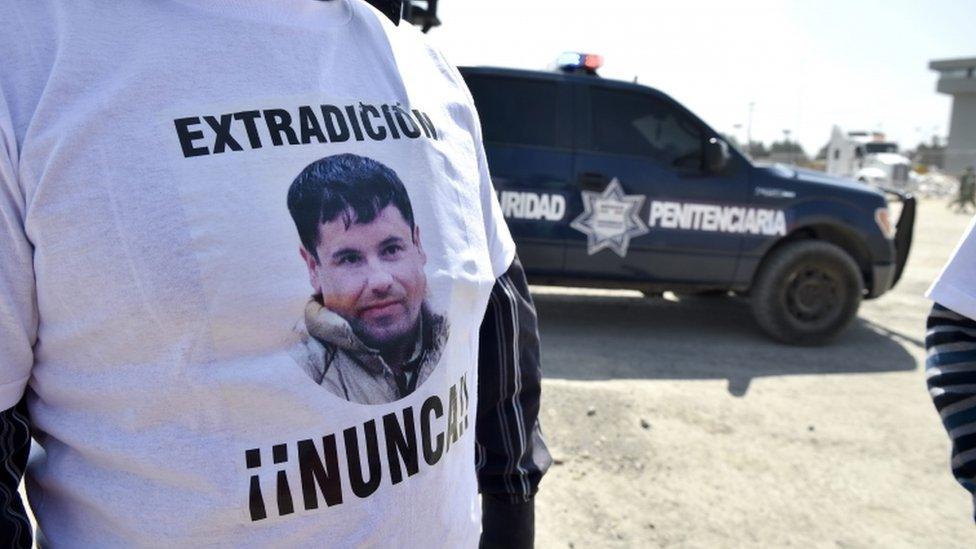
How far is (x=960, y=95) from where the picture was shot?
52.2m

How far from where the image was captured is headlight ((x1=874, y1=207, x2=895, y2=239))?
18.9ft

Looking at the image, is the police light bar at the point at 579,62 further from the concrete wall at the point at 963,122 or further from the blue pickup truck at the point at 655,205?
the concrete wall at the point at 963,122

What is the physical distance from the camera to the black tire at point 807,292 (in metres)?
5.57

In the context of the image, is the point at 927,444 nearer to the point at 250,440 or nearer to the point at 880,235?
the point at 880,235

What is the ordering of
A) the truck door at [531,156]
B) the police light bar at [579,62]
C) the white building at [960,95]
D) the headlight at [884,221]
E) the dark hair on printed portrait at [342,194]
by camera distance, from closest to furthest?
1. the dark hair on printed portrait at [342,194]
2. the truck door at [531,156]
3. the police light bar at [579,62]
4. the headlight at [884,221]
5. the white building at [960,95]

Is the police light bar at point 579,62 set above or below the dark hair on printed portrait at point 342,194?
above

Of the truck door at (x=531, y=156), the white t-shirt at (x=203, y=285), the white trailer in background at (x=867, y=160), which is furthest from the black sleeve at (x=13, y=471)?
the white trailer in background at (x=867, y=160)

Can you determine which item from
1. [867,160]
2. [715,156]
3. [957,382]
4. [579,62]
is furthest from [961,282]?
[867,160]

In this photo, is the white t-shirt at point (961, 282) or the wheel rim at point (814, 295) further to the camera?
the wheel rim at point (814, 295)

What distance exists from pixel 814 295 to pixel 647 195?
1519mm

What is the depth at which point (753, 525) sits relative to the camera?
3.00m

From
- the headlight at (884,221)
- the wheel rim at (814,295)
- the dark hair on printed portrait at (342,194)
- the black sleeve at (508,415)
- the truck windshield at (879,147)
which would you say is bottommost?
the wheel rim at (814,295)

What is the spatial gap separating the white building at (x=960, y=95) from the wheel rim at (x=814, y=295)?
176ft

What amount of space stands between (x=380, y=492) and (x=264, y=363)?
21 centimetres
